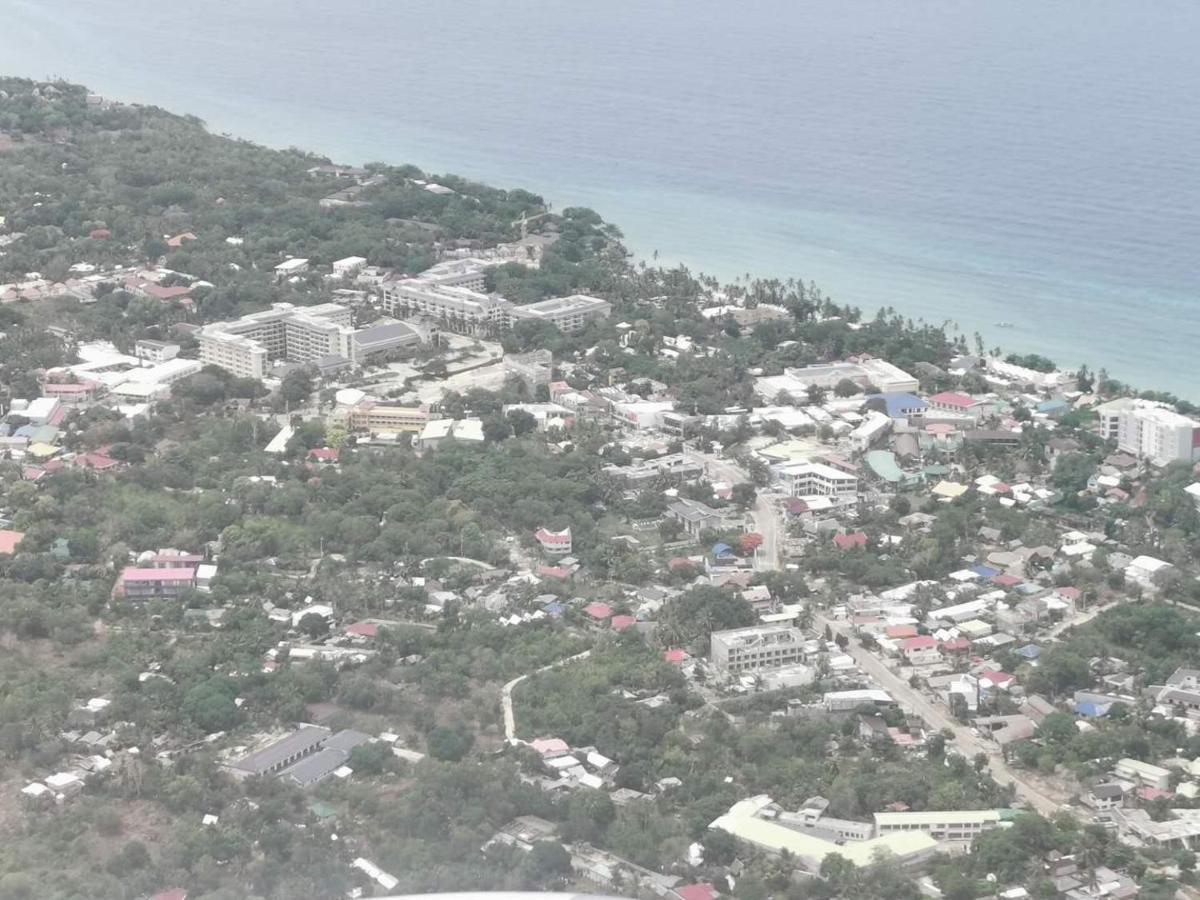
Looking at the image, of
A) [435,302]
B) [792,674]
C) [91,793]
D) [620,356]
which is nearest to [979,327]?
[620,356]

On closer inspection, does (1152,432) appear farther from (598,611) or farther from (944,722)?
(598,611)

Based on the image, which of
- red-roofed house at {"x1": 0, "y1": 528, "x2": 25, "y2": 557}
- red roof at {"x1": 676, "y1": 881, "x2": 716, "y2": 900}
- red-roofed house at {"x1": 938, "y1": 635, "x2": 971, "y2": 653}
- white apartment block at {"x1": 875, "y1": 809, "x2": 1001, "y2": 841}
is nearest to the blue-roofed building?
red-roofed house at {"x1": 938, "y1": 635, "x2": 971, "y2": 653}

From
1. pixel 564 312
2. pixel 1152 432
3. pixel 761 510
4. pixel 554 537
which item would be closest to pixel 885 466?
pixel 761 510

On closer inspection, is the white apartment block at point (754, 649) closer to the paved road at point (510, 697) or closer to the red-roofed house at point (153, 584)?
the paved road at point (510, 697)

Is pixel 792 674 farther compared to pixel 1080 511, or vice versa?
pixel 1080 511

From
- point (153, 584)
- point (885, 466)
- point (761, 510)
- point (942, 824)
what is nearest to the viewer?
point (942, 824)

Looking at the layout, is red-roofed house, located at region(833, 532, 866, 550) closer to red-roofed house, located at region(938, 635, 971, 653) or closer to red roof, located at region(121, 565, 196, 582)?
red-roofed house, located at region(938, 635, 971, 653)

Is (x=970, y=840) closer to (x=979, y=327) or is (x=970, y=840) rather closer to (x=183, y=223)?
(x=979, y=327)
